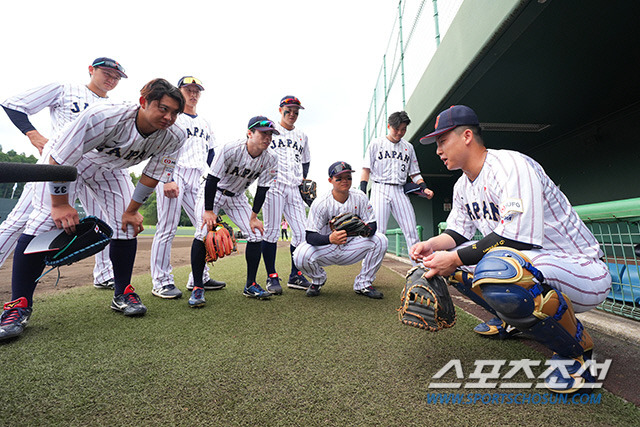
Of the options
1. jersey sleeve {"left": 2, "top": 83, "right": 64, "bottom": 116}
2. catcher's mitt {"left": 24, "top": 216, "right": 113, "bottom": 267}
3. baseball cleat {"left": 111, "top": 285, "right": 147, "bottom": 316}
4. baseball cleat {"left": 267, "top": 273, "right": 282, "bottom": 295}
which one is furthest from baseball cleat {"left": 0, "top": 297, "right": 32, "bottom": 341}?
baseball cleat {"left": 267, "top": 273, "right": 282, "bottom": 295}

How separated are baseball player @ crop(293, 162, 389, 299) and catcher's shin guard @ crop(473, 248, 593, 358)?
6.51 feet

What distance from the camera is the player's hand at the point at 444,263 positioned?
1479mm

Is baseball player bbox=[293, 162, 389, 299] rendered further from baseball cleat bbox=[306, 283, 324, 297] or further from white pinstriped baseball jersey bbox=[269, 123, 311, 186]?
white pinstriped baseball jersey bbox=[269, 123, 311, 186]

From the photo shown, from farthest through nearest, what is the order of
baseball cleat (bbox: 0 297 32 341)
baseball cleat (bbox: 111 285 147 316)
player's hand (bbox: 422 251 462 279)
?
baseball cleat (bbox: 111 285 147 316) < baseball cleat (bbox: 0 297 32 341) < player's hand (bbox: 422 251 462 279)

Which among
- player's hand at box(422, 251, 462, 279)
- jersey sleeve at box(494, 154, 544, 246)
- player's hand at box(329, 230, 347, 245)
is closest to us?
jersey sleeve at box(494, 154, 544, 246)

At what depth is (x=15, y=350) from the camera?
1.59m

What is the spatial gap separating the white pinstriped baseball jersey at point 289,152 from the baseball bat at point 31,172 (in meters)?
3.14

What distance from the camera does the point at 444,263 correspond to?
1492mm

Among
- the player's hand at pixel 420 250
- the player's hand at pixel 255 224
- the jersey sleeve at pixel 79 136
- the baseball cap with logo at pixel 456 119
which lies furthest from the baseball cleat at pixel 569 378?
the jersey sleeve at pixel 79 136

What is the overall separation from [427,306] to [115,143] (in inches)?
89.8

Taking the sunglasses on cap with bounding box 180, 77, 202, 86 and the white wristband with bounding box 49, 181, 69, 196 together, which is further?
the sunglasses on cap with bounding box 180, 77, 202, 86

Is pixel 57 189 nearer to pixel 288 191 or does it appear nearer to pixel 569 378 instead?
pixel 288 191

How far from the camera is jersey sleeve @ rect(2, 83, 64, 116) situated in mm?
2488

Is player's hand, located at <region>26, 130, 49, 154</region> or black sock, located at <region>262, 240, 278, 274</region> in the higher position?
player's hand, located at <region>26, 130, 49, 154</region>
